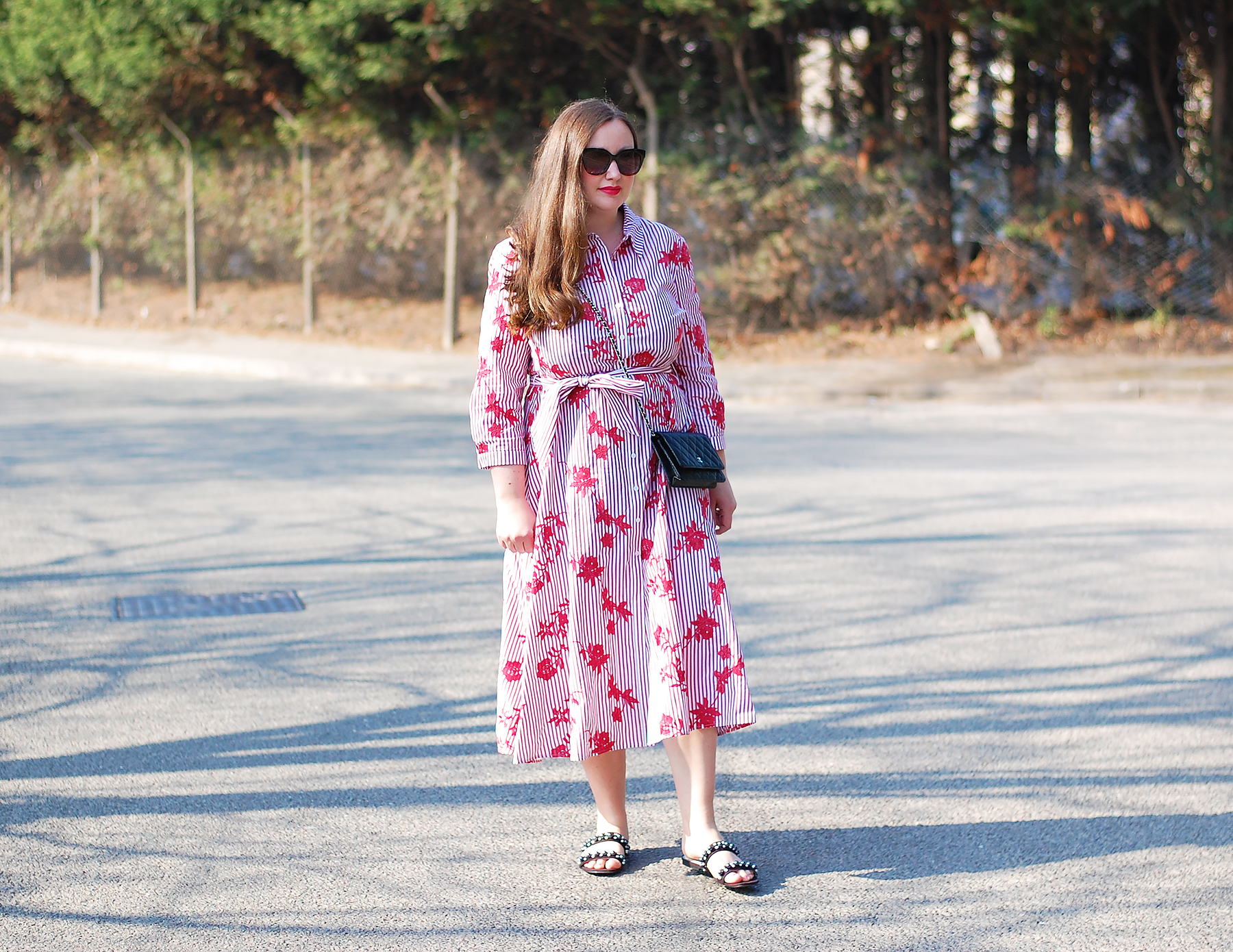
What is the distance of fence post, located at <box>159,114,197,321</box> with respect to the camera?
940 inches

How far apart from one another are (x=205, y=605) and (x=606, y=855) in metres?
3.14

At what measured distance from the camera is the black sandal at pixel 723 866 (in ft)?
10.5

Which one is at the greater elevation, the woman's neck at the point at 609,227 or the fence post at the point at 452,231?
the fence post at the point at 452,231

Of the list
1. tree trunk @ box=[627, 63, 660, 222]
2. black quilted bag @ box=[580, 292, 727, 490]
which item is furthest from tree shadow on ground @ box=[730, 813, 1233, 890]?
tree trunk @ box=[627, 63, 660, 222]

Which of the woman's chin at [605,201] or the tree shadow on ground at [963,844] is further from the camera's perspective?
the tree shadow on ground at [963,844]

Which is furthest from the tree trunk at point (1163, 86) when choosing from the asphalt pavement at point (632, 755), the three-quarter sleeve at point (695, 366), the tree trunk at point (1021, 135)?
the three-quarter sleeve at point (695, 366)

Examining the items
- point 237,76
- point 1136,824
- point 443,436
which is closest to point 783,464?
point 443,436

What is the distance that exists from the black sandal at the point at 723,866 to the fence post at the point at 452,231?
16.1 m

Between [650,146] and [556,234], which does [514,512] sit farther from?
[650,146]

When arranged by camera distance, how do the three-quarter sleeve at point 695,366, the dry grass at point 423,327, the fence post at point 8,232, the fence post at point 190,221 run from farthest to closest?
the fence post at point 8,232 → the fence post at point 190,221 → the dry grass at point 423,327 → the three-quarter sleeve at point 695,366

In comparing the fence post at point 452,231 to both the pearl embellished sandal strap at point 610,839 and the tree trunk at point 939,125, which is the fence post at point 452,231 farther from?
the pearl embellished sandal strap at point 610,839

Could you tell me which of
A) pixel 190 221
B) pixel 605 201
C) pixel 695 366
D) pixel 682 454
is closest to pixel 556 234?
pixel 605 201

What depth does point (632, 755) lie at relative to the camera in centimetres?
421

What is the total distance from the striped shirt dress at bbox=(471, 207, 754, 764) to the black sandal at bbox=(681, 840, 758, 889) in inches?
11.2
